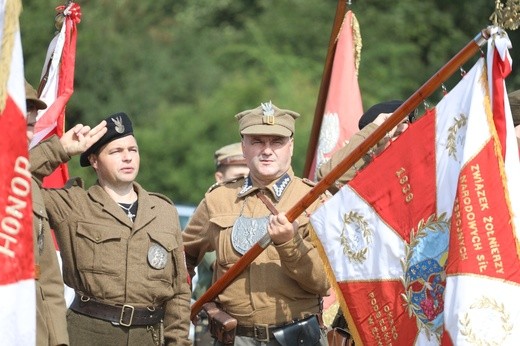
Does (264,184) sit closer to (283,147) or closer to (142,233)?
(283,147)

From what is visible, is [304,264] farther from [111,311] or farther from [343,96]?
[343,96]

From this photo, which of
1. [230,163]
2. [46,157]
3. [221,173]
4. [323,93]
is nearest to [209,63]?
[221,173]

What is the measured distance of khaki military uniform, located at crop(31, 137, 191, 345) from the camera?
6949mm

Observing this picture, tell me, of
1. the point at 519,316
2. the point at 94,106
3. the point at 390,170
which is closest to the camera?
the point at 519,316

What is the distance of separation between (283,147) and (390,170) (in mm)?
983

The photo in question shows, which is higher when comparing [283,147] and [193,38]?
[193,38]

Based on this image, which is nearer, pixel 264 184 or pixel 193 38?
pixel 264 184

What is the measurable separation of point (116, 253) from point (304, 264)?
100 cm

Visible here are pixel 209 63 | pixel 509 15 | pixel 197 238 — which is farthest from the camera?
Result: pixel 209 63

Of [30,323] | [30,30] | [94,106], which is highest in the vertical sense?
[30,30]

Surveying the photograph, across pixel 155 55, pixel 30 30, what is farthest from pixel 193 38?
pixel 30 30

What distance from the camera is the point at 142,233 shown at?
23.2ft

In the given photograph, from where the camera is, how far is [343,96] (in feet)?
31.4

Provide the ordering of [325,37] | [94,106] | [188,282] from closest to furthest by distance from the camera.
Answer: [188,282], [94,106], [325,37]
